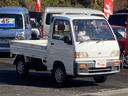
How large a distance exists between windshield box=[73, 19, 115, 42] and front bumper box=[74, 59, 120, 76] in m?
0.72

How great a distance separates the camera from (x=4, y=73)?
63.1 feet

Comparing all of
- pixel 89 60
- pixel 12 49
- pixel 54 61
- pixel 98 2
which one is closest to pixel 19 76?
pixel 12 49

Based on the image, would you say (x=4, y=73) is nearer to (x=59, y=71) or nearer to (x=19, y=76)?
(x=19, y=76)

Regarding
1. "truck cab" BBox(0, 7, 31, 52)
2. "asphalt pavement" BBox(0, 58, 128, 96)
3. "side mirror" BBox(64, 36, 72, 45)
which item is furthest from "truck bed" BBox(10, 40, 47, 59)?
"truck cab" BBox(0, 7, 31, 52)

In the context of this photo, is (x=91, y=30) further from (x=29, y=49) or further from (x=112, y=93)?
(x=29, y=49)

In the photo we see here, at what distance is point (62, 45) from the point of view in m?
15.8

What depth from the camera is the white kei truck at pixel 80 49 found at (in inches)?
605

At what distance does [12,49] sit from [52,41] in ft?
9.18

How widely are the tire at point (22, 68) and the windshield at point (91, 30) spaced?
9.85 feet

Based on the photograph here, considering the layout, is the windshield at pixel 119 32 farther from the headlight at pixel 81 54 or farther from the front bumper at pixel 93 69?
the headlight at pixel 81 54

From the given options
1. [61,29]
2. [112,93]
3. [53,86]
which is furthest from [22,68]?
[112,93]

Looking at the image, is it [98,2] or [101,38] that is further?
[98,2]

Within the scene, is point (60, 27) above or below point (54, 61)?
above

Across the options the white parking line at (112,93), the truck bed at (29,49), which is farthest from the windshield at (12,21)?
the white parking line at (112,93)
